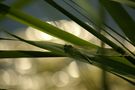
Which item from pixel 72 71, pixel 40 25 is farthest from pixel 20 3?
pixel 72 71

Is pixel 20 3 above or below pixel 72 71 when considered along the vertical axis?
above

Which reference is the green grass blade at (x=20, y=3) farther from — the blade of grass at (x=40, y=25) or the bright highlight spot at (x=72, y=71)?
the bright highlight spot at (x=72, y=71)

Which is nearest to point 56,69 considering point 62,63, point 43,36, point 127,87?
point 62,63

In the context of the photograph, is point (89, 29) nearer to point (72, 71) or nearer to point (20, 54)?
point (20, 54)

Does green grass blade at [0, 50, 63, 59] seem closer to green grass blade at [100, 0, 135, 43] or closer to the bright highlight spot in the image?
green grass blade at [100, 0, 135, 43]

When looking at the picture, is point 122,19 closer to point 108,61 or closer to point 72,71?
point 108,61

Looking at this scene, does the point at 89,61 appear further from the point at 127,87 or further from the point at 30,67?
the point at 30,67

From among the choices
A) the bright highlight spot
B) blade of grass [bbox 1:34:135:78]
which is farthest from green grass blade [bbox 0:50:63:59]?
the bright highlight spot

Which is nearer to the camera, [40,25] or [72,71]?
[40,25]
